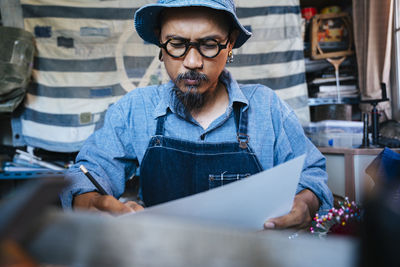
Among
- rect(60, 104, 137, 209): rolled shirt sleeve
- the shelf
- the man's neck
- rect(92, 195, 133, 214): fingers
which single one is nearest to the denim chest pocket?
the man's neck

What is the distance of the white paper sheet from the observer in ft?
1.56

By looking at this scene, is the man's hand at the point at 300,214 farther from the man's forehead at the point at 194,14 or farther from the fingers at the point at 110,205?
the man's forehead at the point at 194,14

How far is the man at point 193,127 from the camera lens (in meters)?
1.19

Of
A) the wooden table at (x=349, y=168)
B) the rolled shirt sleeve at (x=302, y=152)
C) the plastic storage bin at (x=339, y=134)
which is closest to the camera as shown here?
the rolled shirt sleeve at (x=302, y=152)

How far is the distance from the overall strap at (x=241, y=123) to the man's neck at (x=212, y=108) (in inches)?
2.5

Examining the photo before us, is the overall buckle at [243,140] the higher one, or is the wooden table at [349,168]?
the overall buckle at [243,140]

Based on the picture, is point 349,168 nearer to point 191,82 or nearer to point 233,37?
point 233,37

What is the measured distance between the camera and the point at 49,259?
28 centimetres

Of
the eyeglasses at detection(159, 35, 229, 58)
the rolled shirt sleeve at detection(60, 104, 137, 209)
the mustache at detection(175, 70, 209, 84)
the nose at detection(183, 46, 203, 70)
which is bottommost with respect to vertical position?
the rolled shirt sleeve at detection(60, 104, 137, 209)

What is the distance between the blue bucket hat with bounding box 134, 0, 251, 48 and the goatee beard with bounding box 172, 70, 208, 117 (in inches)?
9.6

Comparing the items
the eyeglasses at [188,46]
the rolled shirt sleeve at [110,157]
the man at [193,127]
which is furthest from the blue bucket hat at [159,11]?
the rolled shirt sleeve at [110,157]

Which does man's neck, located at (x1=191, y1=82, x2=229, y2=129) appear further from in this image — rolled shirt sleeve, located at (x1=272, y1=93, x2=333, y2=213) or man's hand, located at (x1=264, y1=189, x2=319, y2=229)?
man's hand, located at (x1=264, y1=189, x2=319, y2=229)

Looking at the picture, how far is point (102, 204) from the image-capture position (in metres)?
0.92

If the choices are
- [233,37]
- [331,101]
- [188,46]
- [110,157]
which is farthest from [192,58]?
[331,101]
